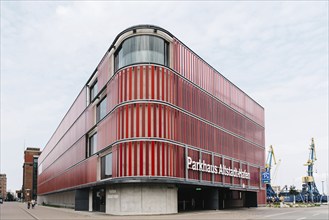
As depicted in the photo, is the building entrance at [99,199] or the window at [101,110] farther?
the window at [101,110]

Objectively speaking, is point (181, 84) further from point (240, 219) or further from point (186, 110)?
point (240, 219)

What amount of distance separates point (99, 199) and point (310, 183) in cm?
10527

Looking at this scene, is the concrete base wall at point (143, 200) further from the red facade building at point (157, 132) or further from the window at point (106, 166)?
the window at point (106, 166)

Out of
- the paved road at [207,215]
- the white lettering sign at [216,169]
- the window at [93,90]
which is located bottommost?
the paved road at [207,215]

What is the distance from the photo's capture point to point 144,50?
42.9 m

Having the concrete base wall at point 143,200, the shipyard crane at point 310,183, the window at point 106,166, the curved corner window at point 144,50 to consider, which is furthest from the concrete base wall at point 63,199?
the shipyard crane at point 310,183

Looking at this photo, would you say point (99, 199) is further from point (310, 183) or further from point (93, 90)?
point (310, 183)

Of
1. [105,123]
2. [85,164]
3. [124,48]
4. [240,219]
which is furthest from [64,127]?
[240,219]

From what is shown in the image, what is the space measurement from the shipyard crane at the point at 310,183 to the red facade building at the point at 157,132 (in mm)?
81872

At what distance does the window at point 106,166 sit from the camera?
45844mm

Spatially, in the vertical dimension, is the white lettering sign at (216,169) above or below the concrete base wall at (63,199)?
above

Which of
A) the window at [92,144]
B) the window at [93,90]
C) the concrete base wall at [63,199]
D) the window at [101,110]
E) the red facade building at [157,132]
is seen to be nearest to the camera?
the red facade building at [157,132]

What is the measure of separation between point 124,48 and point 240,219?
21517 millimetres

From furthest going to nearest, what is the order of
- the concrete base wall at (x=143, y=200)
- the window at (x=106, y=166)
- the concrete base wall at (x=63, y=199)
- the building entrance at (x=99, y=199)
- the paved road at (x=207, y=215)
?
the concrete base wall at (x=63, y=199) < the building entrance at (x=99, y=199) < the window at (x=106, y=166) < the concrete base wall at (x=143, y=200) < the paved road at (x=207, y=215)
